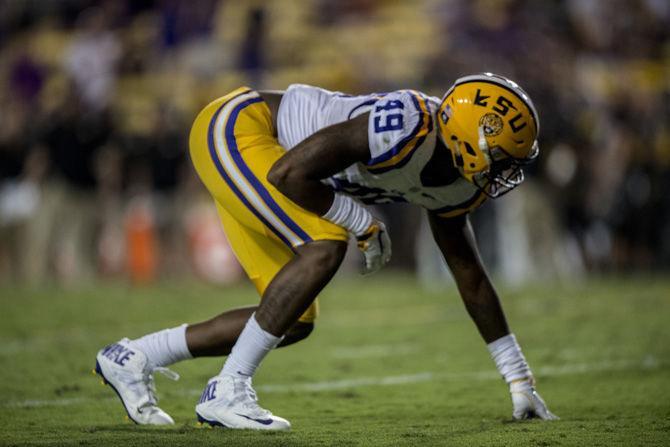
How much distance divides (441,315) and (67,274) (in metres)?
5.55

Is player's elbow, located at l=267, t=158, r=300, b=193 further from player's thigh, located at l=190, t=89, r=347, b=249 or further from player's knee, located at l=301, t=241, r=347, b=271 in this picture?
player's knee, located at l=301, t=241, r=347, b=271

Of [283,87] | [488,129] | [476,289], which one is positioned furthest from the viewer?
[283,87]

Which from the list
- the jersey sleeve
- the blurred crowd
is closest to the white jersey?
the jersey sleeve

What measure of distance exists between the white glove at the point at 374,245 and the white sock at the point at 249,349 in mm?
439

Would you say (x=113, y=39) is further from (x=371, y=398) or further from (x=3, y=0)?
(x=371, y=398)

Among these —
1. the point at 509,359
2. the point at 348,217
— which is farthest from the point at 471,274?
the point at 348,217

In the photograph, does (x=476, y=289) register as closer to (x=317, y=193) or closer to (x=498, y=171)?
(x=498, y=171)

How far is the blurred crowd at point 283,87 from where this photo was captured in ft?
40.9

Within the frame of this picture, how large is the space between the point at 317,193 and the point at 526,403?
115cm

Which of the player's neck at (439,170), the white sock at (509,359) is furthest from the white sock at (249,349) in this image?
the white sock at (509,359)

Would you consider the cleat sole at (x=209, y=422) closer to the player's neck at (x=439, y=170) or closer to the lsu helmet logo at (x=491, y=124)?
the player's neck at (x=439, y=170)

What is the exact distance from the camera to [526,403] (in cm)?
425

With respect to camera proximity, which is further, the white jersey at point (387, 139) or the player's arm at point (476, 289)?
the player's arm at point (476, 289)

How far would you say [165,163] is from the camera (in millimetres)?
13570
